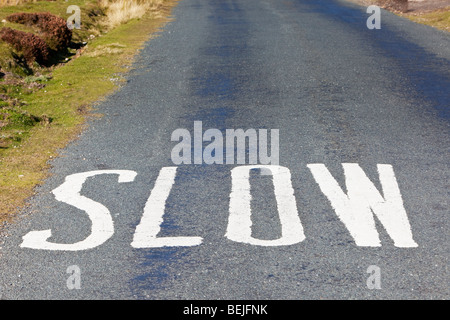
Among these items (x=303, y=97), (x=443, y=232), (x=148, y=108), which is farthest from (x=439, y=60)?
(x=443, y=232)

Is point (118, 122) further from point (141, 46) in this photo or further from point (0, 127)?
point (141, 46)

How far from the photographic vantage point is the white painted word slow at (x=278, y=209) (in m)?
6.24

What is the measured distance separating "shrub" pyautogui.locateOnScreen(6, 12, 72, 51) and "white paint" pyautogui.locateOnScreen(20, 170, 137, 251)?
447 inches

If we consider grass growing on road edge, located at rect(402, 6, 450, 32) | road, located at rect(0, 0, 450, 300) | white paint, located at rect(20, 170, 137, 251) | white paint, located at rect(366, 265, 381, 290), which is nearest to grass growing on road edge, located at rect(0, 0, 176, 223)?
→ road, located at rect(0, 0, 450, 300)

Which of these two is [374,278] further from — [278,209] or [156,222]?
[156,222]

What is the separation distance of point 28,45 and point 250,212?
1203cm

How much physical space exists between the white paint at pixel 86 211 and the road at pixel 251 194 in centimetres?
2

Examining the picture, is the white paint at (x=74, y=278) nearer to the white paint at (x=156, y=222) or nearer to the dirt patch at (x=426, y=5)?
the white paint at (x=156, y=222)

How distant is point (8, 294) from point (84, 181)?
290 cm

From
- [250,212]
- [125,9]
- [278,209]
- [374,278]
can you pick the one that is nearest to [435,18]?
[125,9]

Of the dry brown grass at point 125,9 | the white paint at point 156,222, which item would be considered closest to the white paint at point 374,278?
the white paint at point 156,222

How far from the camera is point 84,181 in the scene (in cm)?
805

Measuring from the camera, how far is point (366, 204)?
709cm
